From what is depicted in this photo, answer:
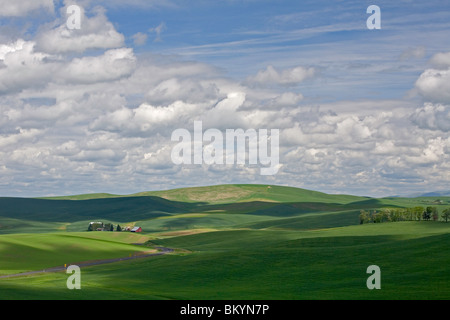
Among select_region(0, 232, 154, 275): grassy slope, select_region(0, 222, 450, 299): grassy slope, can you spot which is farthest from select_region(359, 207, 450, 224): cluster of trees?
select_region(0, 232, 154, 275): grassy slope

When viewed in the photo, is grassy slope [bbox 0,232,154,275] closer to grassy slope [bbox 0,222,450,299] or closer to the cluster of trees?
grassy slope [bbox 0,222,450,299]

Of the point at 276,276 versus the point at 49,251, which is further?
the point at 49,251

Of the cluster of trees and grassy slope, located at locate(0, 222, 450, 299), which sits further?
the cluster of trees

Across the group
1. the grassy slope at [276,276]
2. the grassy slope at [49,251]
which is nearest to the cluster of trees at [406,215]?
the grassy slope at [276,276]

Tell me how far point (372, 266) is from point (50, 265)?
47.6 m

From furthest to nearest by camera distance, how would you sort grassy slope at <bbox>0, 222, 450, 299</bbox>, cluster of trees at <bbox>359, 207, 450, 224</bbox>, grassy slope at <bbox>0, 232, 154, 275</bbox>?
cluster of trees at <bbox>359, 207, 450, 224</bbox>, grassy slope at <bbox>0, 232, 154, 275</bbox>, grassy slope at <bbox>0, 222, 450, 299</bbox>

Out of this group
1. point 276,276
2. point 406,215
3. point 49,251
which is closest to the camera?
point 276,276

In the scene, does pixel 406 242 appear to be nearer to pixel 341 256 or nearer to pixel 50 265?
pixel 341 256

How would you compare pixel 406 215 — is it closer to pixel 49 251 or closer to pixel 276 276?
pixel 49 251

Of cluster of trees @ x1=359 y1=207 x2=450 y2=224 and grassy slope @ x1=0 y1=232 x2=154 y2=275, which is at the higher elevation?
cluster of trees @ x1=359 y1=207 x2=450 y2=224

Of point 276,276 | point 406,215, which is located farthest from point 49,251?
point 406,215

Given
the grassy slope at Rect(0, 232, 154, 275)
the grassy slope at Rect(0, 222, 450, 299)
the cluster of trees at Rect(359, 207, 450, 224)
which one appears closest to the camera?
the grassy slope at Rect(0, 222, 450, 299)

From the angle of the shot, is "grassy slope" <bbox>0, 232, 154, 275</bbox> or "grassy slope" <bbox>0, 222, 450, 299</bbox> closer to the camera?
"grassy slope" <bbox>0, 222, 450, 299</bbox>
